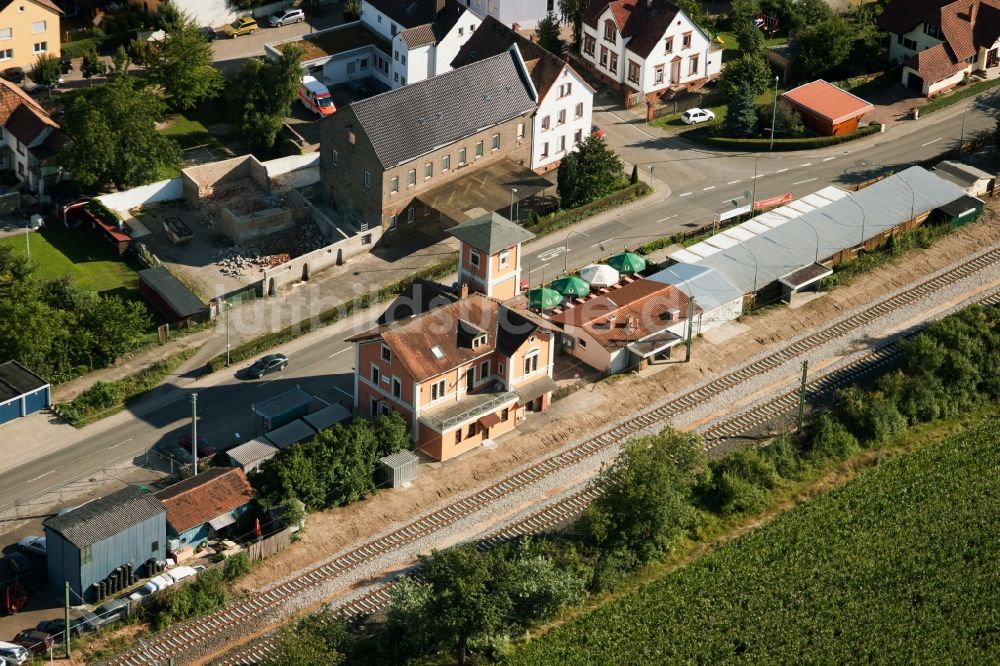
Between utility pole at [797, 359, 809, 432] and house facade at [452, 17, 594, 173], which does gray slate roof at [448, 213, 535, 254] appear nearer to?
utility pole at [797, 359, 809, 432]

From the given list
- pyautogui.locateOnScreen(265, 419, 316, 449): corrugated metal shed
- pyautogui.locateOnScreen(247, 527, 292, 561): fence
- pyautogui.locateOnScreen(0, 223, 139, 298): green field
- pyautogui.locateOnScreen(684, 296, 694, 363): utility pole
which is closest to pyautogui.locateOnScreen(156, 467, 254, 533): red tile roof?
pyautogui.locateOnScreen(247, 527, 292, 561): fence

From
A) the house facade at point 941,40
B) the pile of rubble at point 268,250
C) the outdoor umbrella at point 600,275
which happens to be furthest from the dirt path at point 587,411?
the pile of rubble at point 268,250

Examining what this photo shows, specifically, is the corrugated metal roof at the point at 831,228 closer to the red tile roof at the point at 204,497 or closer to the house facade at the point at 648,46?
the house facade at the point at 648,46

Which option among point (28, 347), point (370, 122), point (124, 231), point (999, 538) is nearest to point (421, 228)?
point (370, 122)

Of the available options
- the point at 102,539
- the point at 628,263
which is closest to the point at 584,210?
the point at 628,263

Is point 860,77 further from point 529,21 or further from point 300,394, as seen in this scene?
point 300,394

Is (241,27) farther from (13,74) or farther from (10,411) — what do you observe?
(10,411)
